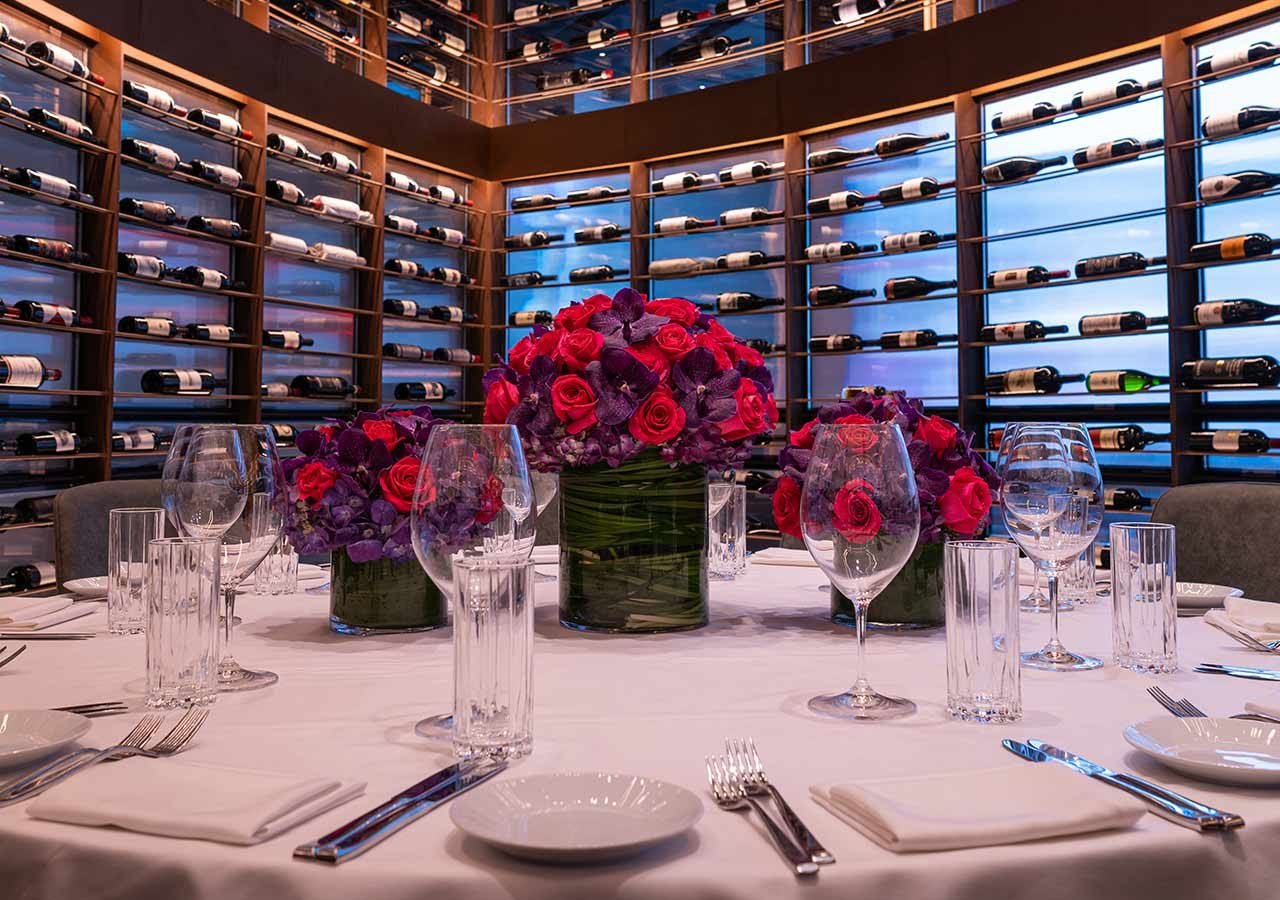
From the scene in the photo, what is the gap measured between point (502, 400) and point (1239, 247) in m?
4.03

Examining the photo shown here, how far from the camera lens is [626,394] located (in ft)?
4.12

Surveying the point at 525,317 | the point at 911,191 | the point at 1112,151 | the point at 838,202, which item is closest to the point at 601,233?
the point at 525,317

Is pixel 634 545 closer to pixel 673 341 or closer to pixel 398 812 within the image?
pixel 673 341

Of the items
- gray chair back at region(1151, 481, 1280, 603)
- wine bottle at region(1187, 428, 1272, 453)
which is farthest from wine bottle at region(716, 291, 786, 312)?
gray chair back at region(1151, 481, 1280, 603)

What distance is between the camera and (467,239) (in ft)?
23.5

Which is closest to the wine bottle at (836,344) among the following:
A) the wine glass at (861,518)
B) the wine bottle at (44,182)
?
the wine bottle at (44,182)

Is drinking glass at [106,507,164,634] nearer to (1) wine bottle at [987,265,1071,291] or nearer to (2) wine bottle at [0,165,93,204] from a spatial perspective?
(2) wine bottle at [0,165,93,204]

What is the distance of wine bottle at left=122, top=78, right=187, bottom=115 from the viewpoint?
4762mm

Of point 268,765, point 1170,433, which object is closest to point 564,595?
point 268,765

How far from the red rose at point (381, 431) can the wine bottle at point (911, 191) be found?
472 centimetres

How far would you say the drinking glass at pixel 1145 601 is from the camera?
1.11m

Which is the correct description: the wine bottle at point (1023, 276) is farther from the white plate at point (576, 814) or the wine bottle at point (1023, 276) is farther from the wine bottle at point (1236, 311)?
the white plate at point (576, 814)

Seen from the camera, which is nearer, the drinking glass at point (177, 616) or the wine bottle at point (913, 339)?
the drinking glass at point (177, 616)

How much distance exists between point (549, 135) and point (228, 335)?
2617mm
